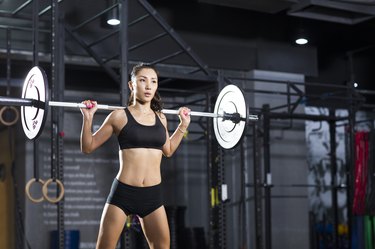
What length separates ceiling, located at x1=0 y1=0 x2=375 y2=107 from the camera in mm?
7184

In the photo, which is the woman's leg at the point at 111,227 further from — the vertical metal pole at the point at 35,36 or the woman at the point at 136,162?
the vertical metal pole at the point at 35,36

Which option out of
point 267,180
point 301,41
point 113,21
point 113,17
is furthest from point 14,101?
point 301,41

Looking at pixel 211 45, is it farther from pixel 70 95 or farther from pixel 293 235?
pixel 293 235

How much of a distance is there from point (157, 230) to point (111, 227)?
26 centimetres

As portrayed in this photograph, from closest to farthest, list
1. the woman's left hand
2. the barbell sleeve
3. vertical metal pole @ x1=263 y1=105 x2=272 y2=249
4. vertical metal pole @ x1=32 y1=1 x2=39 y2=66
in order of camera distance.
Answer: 1. the barbell sleeve
2. the woman's left hand
3. vertical metal pole @ x1=32 y1=1 x2=39 y2=66
4. vertical metal pole @ x1=263 y1=105 x2=272 y2=249

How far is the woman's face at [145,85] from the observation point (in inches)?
143

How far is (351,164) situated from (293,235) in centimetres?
129

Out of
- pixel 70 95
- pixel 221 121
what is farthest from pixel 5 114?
pixel 221 121

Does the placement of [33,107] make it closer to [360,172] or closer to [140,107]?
[140,107]

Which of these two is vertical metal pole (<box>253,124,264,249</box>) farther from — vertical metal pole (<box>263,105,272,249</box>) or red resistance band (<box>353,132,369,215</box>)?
red resistance band (<box>353,132,369,215</box>)

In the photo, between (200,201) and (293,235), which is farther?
(200,201)

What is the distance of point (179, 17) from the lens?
26.3 ft

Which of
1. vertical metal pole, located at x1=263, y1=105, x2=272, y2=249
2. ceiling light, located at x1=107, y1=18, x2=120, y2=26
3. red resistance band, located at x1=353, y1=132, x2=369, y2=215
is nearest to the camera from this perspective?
ceiling light, located at x1=107, y1=18, x2=120, y2=26

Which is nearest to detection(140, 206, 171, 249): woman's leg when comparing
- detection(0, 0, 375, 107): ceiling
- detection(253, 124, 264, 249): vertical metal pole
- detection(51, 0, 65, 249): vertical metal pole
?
detection(51, 0, 65, 249): vertical metal pole
